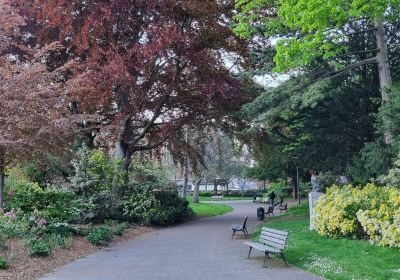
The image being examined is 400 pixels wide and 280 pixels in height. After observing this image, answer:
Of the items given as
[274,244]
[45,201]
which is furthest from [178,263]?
[45,201]

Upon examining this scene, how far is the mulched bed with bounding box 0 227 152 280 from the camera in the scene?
31.7 feet

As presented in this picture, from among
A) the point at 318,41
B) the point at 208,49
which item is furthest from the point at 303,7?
the point at 208,49

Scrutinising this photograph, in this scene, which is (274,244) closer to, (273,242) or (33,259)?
(273,242)

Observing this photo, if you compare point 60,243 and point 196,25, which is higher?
point 196,25

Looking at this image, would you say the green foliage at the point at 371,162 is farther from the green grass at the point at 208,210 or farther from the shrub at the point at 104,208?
the green grass at the point at 208,210

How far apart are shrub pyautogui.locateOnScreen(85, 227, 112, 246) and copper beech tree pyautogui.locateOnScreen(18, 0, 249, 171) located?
656cm

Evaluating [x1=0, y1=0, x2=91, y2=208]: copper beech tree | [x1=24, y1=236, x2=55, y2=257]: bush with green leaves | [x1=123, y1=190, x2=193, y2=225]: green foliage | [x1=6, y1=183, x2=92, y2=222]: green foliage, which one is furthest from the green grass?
[x1=24, y1=236, x2=55, y2=257]: bush with green leaves

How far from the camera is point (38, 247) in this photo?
1145 centimetres

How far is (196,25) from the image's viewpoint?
22.7 m

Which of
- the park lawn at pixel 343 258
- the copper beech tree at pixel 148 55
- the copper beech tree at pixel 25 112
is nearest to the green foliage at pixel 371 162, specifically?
the park lawn at pixel 343 258

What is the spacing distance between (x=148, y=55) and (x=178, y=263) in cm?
1095

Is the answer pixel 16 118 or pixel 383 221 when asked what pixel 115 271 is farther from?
pixel 383 221

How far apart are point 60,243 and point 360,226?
336 inches

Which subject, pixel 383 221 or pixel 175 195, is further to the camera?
pixel 175 195
